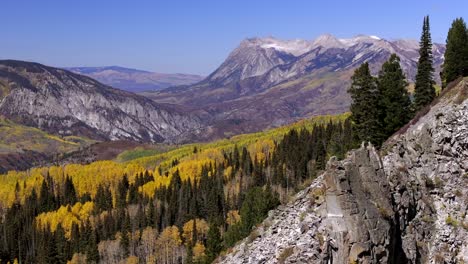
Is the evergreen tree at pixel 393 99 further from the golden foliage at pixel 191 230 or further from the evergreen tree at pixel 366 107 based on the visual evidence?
the golden foliage at pixel 191 230

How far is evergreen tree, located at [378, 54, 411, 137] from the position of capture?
81.8 metres

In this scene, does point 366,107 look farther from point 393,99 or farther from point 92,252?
point 92,252

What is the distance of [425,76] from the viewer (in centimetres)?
9325

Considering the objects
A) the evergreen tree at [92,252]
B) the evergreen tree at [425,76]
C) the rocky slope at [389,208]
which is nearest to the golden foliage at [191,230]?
the evergreen tree at [92,252]

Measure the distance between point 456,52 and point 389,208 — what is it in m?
51.2

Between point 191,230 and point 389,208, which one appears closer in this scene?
point 389,208

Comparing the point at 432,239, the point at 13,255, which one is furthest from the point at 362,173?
the point at 13,255

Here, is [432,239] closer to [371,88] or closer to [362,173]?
[362,173]

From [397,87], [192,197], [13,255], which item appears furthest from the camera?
[192,197]

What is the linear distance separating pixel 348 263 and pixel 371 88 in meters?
49.5

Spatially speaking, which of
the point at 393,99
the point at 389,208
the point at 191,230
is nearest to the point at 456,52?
the point at 393,99

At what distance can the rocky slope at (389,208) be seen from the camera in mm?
42938

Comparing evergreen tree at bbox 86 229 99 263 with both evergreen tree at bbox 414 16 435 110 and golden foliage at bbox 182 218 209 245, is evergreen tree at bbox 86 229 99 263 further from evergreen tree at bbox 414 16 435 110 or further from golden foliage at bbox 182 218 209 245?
evergreen tree at bbox 414 16 435 110

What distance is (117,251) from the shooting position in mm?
161375
